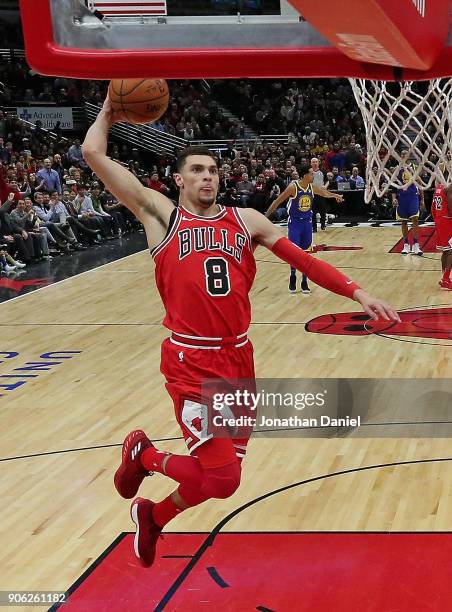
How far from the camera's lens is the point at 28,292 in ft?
39.9

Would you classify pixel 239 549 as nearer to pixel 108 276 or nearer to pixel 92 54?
pixel 92 54

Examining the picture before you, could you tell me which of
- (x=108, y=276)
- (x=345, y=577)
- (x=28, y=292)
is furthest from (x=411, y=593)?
(x=108, y=276)

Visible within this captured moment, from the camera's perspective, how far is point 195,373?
3902 mm

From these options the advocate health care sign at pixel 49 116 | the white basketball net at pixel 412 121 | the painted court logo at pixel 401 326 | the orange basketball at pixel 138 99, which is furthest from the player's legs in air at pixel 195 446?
the advocate health care sign at pixel 49 116

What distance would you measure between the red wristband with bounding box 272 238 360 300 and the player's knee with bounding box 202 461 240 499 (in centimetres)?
86

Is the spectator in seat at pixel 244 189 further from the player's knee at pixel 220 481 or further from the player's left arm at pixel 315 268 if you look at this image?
the player's knee at pixel 220 481

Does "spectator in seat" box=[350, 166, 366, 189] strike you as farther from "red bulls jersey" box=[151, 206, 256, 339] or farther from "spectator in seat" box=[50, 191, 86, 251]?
"red bulls jersey" box=[151, 206, 256, 339]

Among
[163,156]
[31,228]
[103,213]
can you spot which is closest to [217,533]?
[31,228]

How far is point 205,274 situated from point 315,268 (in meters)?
0.47

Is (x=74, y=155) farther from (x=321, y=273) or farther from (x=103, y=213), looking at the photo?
(x=321, y=273)

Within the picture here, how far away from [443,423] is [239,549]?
2311 millimetres

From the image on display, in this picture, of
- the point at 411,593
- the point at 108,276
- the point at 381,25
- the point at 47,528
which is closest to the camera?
the point at 381,25

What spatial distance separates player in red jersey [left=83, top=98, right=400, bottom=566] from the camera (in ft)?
12.7

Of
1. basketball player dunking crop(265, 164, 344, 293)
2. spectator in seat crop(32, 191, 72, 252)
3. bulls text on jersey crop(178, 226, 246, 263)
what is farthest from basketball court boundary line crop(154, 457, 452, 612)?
spectator in seat crop(32, 191, 72, 252)
